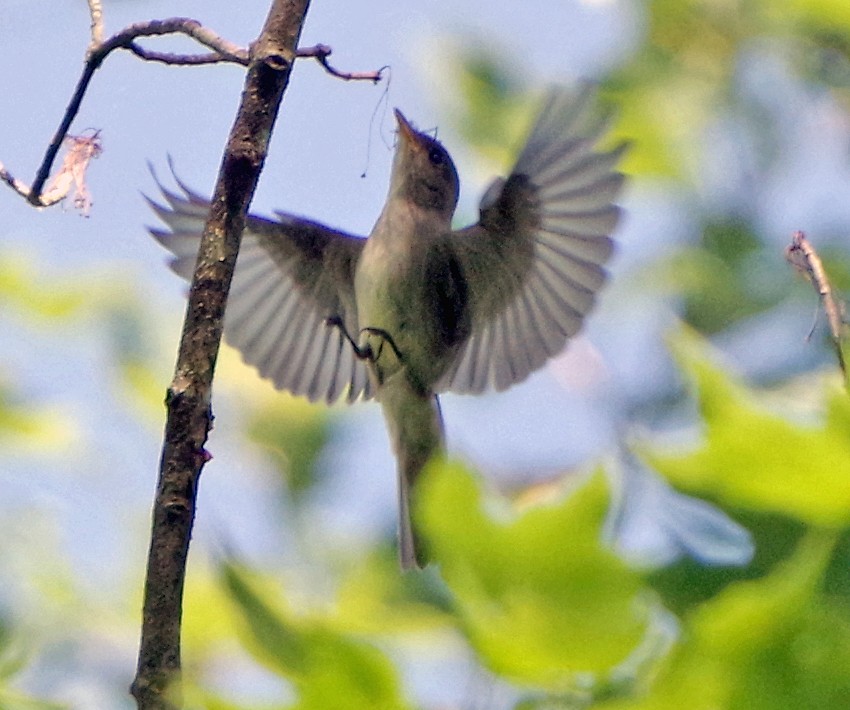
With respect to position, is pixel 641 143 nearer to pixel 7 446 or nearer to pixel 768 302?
pixel 768 302

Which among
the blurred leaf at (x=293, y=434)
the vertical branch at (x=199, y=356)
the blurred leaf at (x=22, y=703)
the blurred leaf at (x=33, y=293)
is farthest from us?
the blurred leaf at (x=33, y=293)

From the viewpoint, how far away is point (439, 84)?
3.07 metres

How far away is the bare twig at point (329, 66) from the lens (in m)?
1.74

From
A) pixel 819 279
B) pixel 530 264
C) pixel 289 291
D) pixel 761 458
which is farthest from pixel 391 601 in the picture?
pixel 289 291

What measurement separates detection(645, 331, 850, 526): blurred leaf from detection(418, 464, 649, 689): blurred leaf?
0.12m

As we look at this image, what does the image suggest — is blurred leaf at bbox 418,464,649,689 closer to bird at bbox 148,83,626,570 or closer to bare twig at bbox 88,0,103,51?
bare twig at bbox 88,0,103,51

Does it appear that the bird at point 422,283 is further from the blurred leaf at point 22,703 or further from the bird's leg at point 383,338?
the blurred leaf at point 22,703

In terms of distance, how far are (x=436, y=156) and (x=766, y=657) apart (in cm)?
326

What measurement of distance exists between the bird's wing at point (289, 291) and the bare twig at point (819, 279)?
2.08 meters

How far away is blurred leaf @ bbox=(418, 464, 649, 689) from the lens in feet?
2.36

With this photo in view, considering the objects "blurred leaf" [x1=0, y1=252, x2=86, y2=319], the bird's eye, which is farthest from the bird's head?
"blurred leaf" [x1=0, y1=252, x2=86, y2=319]

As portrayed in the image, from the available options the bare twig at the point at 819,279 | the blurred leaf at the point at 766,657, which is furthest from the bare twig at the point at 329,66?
the blurred leaf at the point at 766,657

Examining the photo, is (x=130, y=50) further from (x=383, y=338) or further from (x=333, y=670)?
(x=383, y=338)

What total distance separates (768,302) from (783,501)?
2033 millimetres
